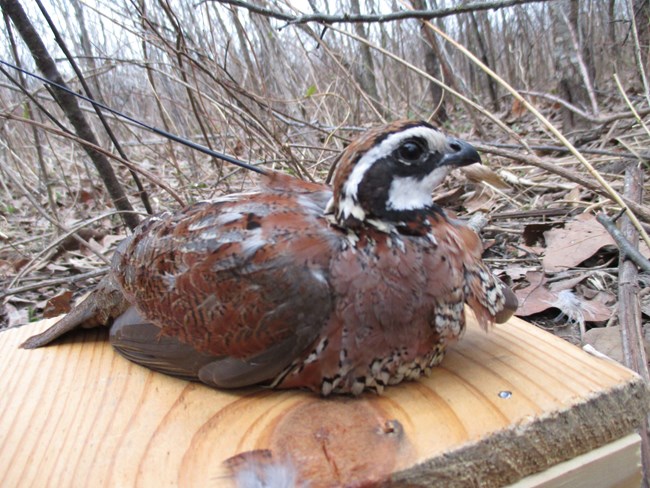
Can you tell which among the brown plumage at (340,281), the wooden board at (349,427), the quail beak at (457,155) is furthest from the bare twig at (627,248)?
the quail beak at (457,155)

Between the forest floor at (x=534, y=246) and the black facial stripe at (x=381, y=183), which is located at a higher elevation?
the black facial stripe at (x=381, y=183)

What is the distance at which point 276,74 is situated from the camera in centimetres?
507

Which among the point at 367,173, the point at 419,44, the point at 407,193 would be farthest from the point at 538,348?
the point at 419,44

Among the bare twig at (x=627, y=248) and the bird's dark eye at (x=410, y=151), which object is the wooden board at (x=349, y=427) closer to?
the bird's dark eye at (x=410, y=151)

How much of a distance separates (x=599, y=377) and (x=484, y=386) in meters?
0.27

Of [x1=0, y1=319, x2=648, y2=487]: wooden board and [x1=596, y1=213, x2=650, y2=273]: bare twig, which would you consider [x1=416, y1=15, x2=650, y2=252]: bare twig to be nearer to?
[x1=596, y1=213, x2=650, y2=273]: bare twig

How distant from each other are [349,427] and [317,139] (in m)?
4.36

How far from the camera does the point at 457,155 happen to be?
1.42 meters

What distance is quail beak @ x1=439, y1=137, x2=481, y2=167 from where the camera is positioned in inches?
55.6

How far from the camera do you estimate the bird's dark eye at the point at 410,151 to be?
53.4 inches

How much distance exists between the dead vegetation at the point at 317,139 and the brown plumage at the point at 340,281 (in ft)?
2.44

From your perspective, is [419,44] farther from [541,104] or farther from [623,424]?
[623,424]

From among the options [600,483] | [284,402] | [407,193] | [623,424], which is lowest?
[600,483]

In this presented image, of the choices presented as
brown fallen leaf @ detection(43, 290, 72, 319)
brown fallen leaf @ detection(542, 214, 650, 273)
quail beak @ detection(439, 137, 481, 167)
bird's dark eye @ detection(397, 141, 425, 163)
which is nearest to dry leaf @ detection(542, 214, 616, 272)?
brown fallen leaf @ detection(542, 214, 650, 273)
